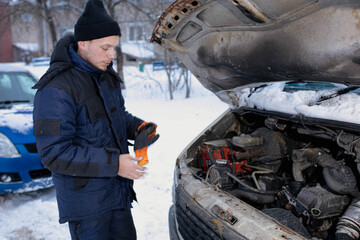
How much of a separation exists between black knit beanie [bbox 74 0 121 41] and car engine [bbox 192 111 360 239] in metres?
1.25

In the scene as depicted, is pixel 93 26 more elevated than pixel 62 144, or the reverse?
pixel 93 26

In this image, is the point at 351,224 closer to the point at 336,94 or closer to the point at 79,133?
the point at 336,94

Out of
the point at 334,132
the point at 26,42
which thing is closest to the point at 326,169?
the point at 334,132

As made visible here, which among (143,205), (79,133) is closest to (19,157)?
(143,205)

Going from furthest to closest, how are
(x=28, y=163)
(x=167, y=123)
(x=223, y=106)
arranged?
(x=223, y=106) → (x=167, y=123) → (x=28, y=163)

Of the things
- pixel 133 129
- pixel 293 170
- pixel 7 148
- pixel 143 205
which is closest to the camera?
pixel 133 129

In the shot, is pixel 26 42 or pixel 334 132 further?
pixel 26 42

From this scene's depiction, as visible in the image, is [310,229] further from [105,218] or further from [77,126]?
[77,126]

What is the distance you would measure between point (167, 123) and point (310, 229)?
15.8 feet

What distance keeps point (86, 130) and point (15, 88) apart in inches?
127

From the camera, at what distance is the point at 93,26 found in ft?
5.79

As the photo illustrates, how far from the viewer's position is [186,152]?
248 cm

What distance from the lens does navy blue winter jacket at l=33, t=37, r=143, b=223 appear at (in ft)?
5.42

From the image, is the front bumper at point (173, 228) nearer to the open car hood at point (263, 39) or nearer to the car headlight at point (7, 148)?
the open car hood at point (263, 39)
